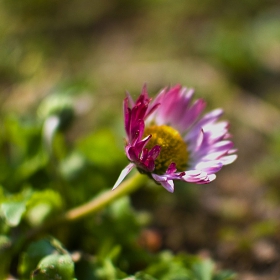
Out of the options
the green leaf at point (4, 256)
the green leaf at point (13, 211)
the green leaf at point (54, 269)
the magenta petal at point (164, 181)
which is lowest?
the green leaf at point (4, 256)

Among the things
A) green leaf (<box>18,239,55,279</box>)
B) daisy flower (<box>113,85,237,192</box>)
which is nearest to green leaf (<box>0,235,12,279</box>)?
green leaf (<box>18,239,55,279</box>)

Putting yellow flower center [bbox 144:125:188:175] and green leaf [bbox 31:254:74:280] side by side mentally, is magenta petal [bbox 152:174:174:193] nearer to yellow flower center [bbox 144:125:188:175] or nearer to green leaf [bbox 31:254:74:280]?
yellow flower center [bbox 144:125:188:175]

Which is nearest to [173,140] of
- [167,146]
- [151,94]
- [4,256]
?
[167,146]

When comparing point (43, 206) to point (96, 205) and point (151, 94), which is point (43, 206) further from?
point (151, 94)

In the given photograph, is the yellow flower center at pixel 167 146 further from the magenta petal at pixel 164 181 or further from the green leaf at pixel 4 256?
the green leaf at pixel 4 256

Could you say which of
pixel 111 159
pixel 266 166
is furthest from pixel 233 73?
pixel 111 159

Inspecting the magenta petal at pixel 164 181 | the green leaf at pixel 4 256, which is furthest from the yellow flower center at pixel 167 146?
the green leaf at pixel 4 256

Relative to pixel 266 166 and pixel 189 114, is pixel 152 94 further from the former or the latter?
pixel 189 114
